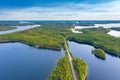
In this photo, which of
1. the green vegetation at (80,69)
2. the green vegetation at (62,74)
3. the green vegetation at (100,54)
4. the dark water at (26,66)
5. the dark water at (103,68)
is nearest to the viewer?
the green vegetation at (62,74)

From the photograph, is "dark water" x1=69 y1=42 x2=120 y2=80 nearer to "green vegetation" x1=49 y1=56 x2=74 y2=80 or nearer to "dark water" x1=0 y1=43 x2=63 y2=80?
"green vegetation" x1=49 y1=56 x2=74 y2=80

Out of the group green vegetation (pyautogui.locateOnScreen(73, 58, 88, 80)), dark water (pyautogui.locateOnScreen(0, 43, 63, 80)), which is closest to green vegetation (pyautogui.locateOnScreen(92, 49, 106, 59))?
dark water (pyautogui.locateOnScreen(0, 43, 63, 80))

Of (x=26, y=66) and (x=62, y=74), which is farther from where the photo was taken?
(x=26, y=66)

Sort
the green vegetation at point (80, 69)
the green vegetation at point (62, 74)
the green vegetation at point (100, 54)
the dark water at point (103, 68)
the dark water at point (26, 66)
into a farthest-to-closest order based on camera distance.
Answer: the green vegetation at point (100, 54) < the dark water at point (103, 68) < the dark water at point (26, 66) < the green vegetation at point (80, 69) < the green vegetation at point (62, 74)

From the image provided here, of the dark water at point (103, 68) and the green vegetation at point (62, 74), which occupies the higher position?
the green vegetation at point (62, 74)

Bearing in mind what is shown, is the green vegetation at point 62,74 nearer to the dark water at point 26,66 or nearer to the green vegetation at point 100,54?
the dark water at point 26,66

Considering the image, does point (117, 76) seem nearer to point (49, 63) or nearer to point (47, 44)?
point (49, 63)

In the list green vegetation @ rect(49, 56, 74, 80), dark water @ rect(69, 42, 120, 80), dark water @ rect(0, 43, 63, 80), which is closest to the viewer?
green vegetation @ rect(49, 56, 74, 80)

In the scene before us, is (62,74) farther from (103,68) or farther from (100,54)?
(100,54)

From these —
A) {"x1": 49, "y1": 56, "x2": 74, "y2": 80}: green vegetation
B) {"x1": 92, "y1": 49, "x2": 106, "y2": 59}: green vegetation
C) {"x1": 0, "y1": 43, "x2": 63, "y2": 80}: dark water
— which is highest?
{"x1": 49, "y1": 56, "x2": 74, "y2": 80}: green vegetation

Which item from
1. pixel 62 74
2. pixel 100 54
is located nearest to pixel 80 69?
pixel 62 74

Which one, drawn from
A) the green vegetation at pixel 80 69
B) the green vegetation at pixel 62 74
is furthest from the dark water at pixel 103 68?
the green vegetation at pixel 62 74

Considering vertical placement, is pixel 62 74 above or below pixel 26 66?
above
